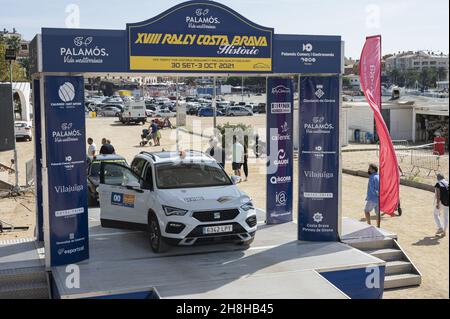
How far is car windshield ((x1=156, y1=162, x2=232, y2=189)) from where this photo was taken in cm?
1052

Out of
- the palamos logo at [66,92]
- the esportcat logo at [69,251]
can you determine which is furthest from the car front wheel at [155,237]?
the palamos logo at [66,92]

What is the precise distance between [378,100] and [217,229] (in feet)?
14.9

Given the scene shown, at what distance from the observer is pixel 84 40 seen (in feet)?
30.2

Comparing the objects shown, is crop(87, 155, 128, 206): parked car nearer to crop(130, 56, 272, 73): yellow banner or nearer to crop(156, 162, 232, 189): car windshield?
crop(156, 162, 232, 189): car windshield

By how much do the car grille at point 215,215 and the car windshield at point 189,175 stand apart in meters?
0.99

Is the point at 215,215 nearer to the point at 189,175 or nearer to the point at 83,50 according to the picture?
the point at 189,175

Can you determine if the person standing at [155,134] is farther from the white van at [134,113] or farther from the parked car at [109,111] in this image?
the parked car at [109,111]

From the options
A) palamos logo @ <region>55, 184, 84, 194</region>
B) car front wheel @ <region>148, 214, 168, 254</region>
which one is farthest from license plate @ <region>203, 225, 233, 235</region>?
palamos logo @ <region>55, 184, 84, 194</region>

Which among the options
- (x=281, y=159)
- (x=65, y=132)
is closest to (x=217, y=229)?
→ (x=65, y=132)

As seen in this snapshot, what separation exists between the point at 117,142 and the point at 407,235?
997 inches

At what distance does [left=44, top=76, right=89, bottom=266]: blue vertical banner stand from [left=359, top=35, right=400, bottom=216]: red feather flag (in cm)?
573

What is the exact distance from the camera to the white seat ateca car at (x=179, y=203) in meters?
9.60

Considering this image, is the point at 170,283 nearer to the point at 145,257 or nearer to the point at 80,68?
the point at 145,257

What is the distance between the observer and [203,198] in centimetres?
992
